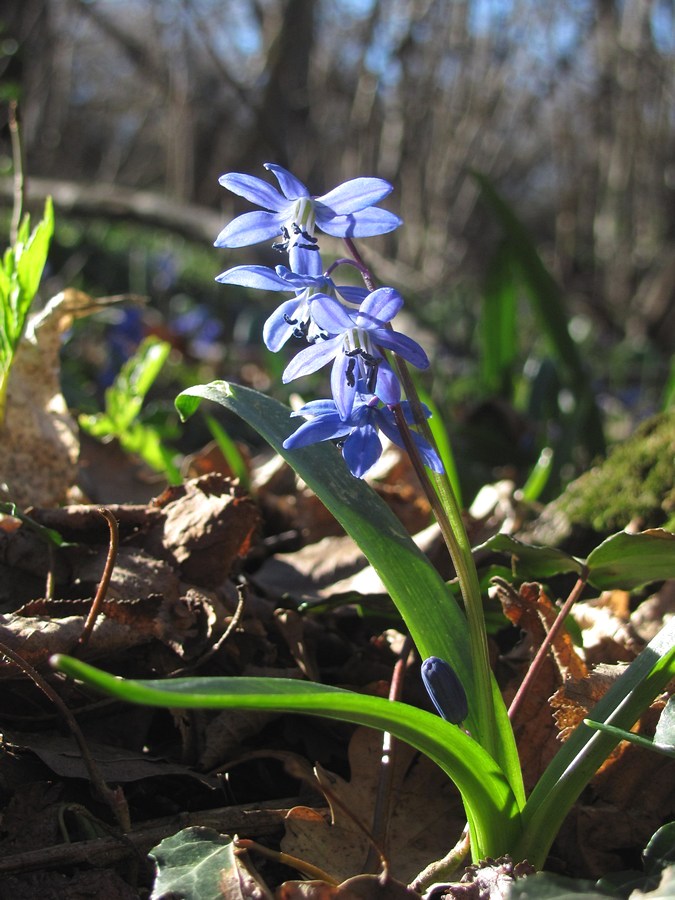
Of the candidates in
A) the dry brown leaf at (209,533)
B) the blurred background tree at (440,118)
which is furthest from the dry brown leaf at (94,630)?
the blurred background tree at (440,118)

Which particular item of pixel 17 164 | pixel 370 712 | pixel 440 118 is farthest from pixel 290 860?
pixel 440 118

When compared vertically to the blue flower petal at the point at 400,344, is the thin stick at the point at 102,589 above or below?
below

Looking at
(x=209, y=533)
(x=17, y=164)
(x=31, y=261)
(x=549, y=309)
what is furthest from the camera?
(x=549, y=309)

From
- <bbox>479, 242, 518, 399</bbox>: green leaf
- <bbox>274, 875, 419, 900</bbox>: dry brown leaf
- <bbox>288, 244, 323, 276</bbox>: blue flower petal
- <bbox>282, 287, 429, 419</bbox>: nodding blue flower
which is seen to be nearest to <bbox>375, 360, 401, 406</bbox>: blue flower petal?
<bbox>282, 287, 429, 419</bbox>: nodding blue flower

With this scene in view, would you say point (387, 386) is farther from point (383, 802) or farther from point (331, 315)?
point (383, 802)

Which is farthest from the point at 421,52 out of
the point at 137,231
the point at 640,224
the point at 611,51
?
the point at 137,231

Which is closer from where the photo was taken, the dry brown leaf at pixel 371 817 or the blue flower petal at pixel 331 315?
the blue flower petal at pixel 331 315

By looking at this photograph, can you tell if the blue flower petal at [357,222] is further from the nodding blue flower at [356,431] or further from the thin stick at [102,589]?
the thin stick at [102,589]

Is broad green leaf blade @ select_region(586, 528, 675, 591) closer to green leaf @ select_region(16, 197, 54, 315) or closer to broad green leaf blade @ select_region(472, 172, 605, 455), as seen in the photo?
green leaf @ select_region(16, 197, 54, 315)
